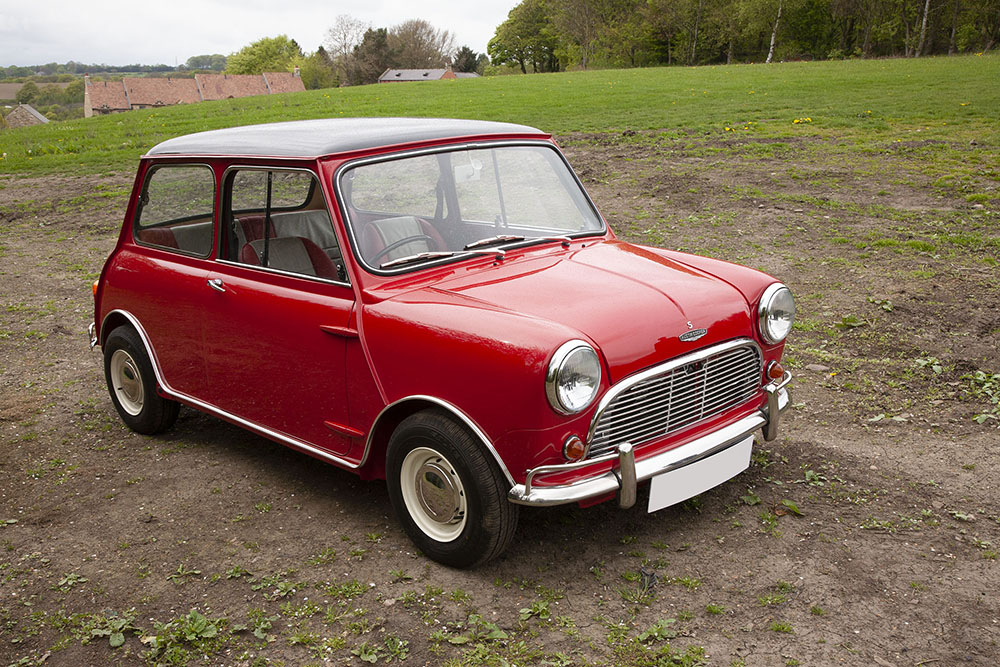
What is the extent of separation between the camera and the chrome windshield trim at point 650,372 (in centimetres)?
322

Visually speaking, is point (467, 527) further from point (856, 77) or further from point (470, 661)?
point (856, 77)

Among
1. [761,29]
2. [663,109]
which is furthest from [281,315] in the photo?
[761,29]

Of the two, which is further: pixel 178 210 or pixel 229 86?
pixel 229 86

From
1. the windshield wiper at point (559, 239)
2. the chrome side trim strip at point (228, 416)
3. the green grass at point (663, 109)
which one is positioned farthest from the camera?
the green grass at point (663, 109)

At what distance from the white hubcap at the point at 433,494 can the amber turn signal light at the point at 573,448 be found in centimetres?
46

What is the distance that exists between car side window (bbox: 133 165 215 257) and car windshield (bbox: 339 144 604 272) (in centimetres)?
109

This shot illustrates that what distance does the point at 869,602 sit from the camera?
3.26 m

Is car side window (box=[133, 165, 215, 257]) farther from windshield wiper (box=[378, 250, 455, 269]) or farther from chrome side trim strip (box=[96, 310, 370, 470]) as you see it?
windshield wiper (box=[378, 250, 455, 269])

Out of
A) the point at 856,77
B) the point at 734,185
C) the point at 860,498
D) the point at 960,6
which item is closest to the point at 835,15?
the point at 960,6

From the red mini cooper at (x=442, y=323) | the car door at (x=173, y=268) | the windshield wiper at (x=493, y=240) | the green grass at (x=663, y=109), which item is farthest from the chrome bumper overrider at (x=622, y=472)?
the green grass at (x=663, y=109)

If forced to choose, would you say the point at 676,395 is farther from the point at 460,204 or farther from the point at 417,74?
the point at 417,74

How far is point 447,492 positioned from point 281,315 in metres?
1.23

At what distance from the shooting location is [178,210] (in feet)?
16.0

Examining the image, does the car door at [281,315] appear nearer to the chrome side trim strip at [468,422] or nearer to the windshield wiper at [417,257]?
the windshield wiper at [417,257]
